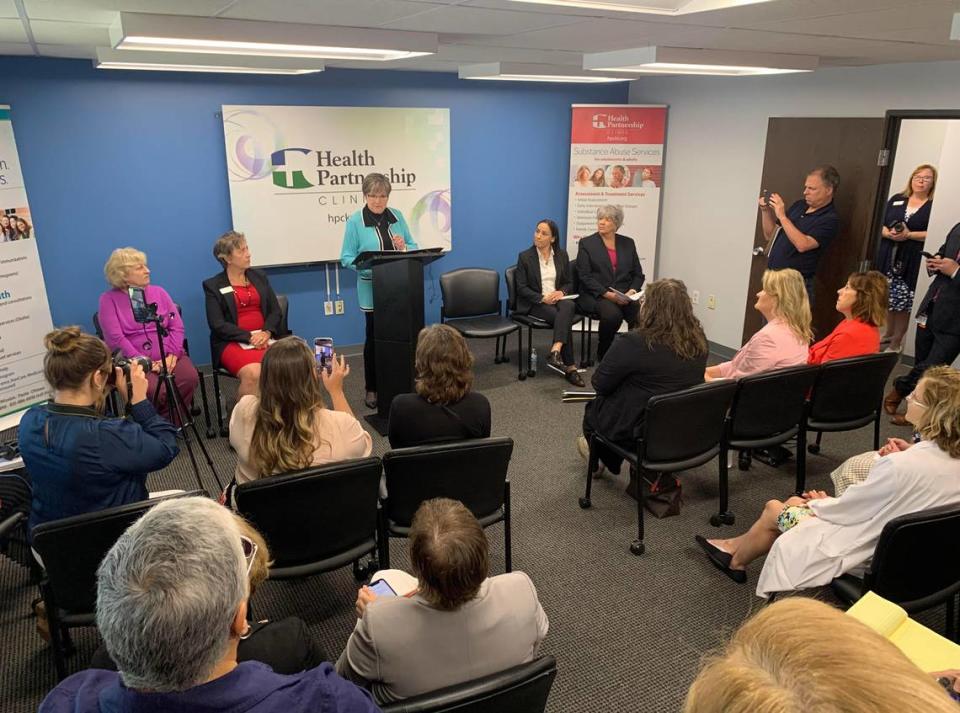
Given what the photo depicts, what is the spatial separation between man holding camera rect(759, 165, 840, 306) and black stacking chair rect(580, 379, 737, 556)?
245cm

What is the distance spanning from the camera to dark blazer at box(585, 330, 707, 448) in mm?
3215

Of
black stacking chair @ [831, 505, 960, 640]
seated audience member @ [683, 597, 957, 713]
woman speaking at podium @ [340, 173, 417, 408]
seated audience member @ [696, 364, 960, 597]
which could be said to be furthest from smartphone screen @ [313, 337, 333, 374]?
seated audience member @ [683, 597, 957, 713]

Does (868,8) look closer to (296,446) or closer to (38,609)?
(296,446)

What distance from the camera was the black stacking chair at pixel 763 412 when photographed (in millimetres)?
3250

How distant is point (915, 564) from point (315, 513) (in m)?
2.04

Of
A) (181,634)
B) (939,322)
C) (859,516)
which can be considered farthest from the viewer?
(939,322)

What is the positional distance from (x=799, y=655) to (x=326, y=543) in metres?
2.00

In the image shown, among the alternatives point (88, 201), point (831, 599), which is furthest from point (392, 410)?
point (88, 201)

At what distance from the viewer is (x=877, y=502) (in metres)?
2.23

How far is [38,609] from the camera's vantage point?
260 centimetres

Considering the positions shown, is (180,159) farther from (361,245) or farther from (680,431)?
(680,431)

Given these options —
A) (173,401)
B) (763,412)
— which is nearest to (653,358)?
(763,412)

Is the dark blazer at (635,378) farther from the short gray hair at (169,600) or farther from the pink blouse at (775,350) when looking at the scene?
the short gray hair at (169,600)

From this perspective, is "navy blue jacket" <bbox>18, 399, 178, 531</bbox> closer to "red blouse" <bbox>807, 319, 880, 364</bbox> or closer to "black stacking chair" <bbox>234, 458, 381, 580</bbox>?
"black stacking chair" <bbox>234, 458, 381, 580</bbox>
